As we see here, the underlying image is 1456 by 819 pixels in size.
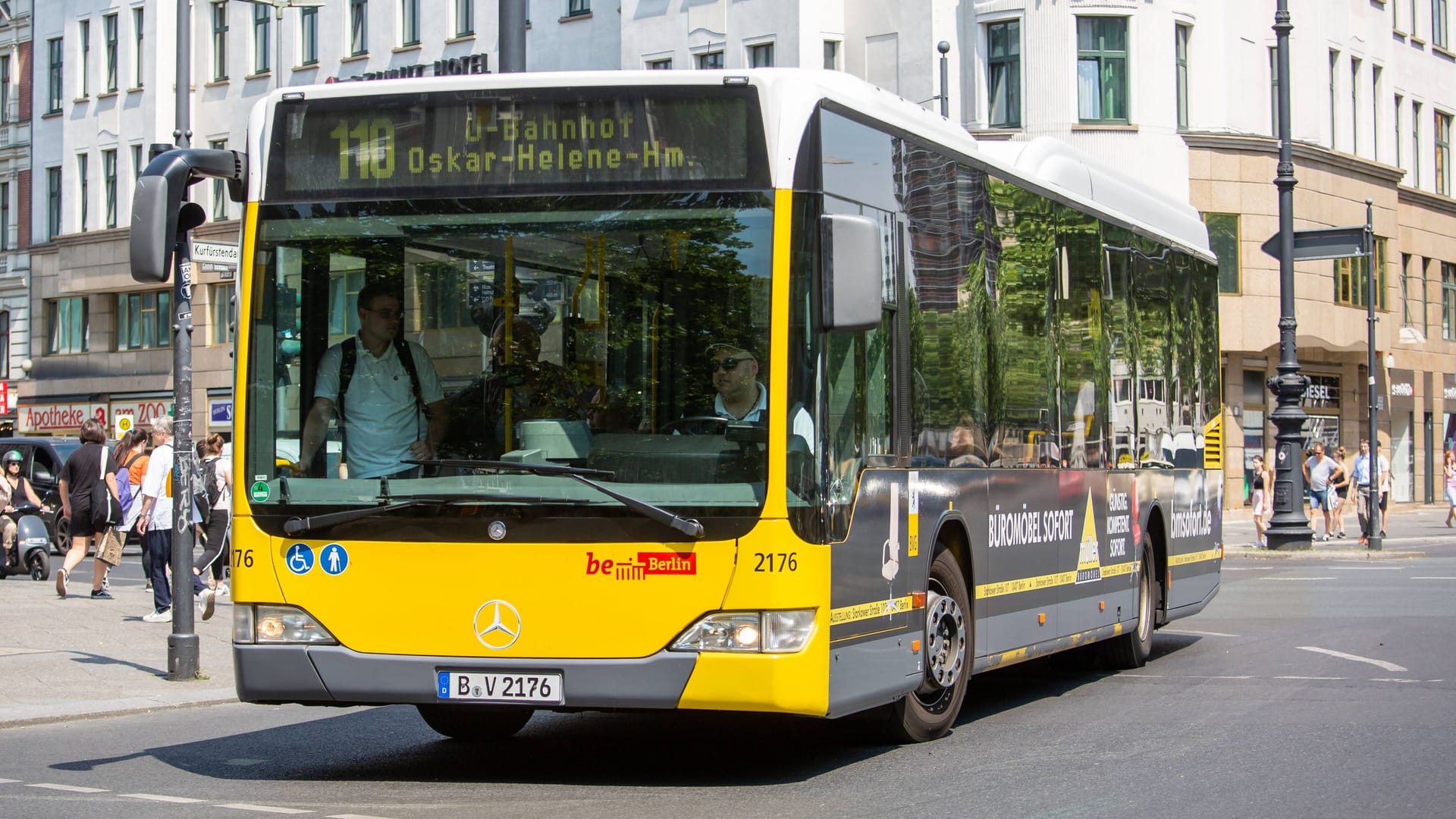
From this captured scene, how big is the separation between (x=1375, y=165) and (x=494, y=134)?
4321 centimetres

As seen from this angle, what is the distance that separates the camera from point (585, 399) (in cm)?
789

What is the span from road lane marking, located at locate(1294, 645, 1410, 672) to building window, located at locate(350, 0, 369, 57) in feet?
125

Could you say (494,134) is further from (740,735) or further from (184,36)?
(184,36)

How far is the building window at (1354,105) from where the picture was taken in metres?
47.0

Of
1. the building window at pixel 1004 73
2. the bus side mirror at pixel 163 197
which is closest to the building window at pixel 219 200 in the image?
the building window at pixel 1004 73

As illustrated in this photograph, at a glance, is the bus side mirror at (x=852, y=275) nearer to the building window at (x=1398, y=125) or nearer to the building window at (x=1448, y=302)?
the building window at (x=1398, y=125)

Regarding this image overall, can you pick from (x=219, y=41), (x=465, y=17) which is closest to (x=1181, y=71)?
(x=465, y=17)

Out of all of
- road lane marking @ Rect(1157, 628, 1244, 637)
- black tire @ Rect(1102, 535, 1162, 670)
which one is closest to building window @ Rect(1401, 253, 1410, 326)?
road lane marking @ Rect(1157, 628, 1244, 637)

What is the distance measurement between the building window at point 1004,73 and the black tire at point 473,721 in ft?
104

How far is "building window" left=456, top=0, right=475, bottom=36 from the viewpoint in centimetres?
4666

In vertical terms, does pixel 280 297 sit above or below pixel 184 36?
below

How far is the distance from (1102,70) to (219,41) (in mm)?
24917

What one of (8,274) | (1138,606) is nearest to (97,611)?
(1138,606)

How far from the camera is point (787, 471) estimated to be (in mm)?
7742
